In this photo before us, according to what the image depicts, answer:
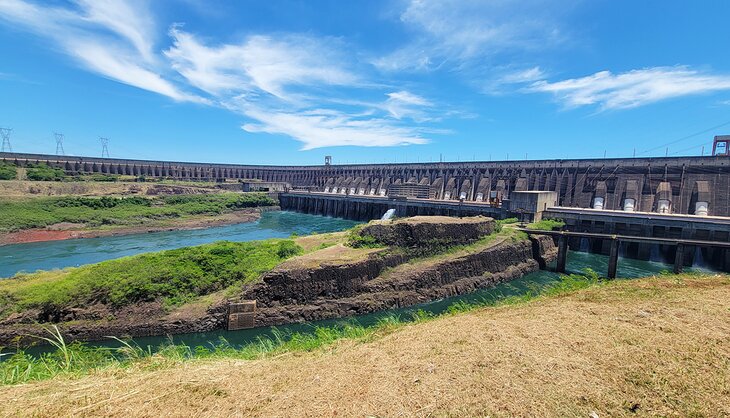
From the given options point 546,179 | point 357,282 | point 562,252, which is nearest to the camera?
point 357,282

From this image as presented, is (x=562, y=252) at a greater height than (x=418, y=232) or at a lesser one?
lesser

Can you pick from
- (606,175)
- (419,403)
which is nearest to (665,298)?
(419,403)

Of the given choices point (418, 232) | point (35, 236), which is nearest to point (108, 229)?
point (35, 236)

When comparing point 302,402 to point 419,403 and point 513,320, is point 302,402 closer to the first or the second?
point 419,403

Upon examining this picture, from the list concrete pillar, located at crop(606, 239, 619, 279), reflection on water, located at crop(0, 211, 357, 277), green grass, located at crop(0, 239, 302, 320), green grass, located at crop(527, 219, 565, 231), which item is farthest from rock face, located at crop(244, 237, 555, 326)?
reflection on water, located at crop(0, 211, 357, 277)

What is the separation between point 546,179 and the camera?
150ft

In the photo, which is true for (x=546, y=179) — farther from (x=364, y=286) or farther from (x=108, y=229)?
(x=108, y=229)

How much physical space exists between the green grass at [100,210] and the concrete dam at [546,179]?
3077cm

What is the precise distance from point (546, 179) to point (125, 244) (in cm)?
5216

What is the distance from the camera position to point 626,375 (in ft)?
17.7

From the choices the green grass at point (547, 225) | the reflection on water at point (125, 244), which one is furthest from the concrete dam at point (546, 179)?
the reflection on water at point (125, 244)

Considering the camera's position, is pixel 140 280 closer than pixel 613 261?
Yes

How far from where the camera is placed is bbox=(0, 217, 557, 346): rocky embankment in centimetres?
1510

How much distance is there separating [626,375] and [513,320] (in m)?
2.82
